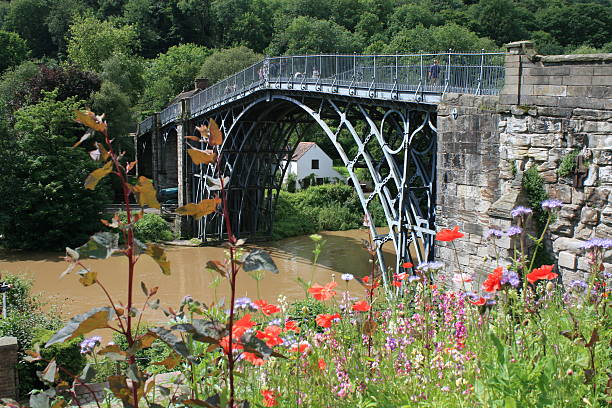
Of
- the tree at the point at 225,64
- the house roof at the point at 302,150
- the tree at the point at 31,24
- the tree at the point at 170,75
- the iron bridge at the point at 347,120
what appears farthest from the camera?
the tree at the point at 31,24

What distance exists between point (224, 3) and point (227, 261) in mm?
72437

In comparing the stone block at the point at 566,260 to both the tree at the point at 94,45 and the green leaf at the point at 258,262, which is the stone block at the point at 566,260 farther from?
the tree at the point at 94,45

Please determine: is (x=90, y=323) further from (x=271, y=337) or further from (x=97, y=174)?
(x=271, y=337)

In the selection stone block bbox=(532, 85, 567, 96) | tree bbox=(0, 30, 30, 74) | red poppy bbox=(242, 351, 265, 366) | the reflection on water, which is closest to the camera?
red poppy bbox=(242, 351, 265, 366)

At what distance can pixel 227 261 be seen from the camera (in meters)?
2.51

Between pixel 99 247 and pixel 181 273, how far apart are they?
2462 centimetres

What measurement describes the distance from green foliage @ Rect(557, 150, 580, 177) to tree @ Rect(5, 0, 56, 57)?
67.8 meters

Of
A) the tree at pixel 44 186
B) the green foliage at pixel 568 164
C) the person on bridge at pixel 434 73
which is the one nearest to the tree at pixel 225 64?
the tree at pixel 44 186

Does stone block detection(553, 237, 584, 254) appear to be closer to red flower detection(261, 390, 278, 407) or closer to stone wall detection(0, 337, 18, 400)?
red flower detection(261, 390, 278, 407)

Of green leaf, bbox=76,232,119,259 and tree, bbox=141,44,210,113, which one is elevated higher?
tree, bbox=141,44,210,113

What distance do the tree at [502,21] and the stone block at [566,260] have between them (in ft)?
191

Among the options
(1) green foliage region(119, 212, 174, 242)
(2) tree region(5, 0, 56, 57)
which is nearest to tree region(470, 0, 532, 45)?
(1) green foliage region(119, 212, 174, 242)

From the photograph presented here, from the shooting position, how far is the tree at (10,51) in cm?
5631

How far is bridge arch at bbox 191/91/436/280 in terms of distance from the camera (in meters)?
14.9
